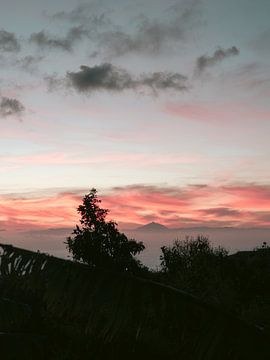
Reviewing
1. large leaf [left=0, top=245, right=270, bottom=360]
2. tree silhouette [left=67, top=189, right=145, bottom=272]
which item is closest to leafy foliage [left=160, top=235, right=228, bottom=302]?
tree silhouette [left=67, top=189, right=145, bottom=272]

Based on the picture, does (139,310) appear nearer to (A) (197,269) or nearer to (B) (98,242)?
(A) (197,269)

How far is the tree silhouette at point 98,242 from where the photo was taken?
56.1 m

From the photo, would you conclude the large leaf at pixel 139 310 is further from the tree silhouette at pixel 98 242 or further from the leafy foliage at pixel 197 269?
the tree silhouette at pixel 98 242

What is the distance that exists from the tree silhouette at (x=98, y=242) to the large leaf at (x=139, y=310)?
51.5 metres

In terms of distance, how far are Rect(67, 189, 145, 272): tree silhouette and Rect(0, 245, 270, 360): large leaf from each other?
5151cm

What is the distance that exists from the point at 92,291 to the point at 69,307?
0.69 ft

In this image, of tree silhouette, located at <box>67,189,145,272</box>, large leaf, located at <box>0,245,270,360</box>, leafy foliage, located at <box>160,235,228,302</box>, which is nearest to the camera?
large leaf, located at <box>0,245,270,360</box>

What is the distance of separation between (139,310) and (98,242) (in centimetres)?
5378

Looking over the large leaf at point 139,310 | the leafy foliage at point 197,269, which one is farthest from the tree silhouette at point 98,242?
the large leaf at point 139,310

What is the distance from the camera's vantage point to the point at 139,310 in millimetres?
3941

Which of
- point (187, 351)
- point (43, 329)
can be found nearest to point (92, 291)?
point (187, 351)

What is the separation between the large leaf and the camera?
3844 millimetres

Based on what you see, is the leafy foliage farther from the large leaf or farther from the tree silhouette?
the large leaf

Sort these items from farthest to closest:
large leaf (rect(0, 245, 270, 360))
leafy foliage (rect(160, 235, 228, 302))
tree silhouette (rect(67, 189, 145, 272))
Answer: tree silhouette (rect(67, 189, 145, 272)), leafy foliage (rect(160, 235, 228, 302)), large leaf (rect(0, 245, 270, 360))
